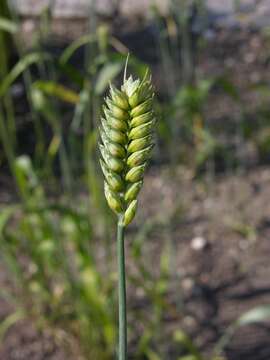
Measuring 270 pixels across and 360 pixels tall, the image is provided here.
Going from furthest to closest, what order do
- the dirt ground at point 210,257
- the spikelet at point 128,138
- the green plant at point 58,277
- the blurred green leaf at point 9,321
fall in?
the dirt ground at point 210,257, the blurred green leaf at point 9,321, the green plant at point 58,277, the spikelet at point 128,138

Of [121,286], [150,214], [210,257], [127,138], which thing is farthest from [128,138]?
[150,214]

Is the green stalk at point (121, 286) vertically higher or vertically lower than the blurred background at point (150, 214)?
higher

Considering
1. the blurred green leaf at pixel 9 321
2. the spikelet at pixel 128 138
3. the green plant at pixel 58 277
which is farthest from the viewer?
the blurred green leaf at pixel 9 321

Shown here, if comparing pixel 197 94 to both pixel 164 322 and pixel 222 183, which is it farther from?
pixel 222 183

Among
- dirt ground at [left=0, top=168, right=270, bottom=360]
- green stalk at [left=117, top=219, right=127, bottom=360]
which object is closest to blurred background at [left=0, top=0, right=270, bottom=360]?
dirt ground at [left=0, top=168, right=270, bottom=360]

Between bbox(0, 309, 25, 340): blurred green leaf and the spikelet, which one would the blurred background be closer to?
bbox(0, 309, 25, 340): blurred green leaf

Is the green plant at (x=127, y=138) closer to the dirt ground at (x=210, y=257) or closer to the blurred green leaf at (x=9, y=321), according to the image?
the dirt ground at (x=210, y=257)

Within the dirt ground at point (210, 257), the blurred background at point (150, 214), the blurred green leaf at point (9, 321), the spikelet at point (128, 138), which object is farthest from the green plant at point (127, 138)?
the blurred green leaf at point (9, 321)
